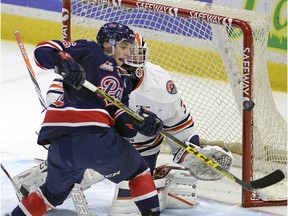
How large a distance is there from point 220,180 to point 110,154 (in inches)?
48.6

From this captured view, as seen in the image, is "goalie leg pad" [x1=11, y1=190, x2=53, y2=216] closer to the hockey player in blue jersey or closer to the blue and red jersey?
the hockey player in blue jersey

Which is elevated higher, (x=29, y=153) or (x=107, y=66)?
(x=107, y=66)

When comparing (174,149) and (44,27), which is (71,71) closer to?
(174,149)

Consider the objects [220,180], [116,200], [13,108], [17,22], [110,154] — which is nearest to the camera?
[110,154]

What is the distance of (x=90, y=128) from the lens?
3.29 m

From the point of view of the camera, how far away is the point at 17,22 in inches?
271

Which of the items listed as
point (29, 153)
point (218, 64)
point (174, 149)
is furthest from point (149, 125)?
point (29, 153)

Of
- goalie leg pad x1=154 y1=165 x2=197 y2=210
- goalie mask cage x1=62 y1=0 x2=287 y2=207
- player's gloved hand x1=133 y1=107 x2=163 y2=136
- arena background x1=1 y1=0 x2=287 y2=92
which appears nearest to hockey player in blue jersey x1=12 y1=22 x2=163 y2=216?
player's gloved hand x1=133 y1=107 x2=163 y2=136

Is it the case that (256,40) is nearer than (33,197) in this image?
No

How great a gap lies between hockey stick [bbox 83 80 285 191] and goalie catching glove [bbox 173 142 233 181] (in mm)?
277

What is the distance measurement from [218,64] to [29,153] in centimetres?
103

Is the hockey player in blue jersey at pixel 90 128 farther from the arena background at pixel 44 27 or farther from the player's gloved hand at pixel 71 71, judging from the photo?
the arena background at pixel 44 27

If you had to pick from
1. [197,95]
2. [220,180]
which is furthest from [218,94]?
[220,180]

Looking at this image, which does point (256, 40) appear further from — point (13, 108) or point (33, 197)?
point (13, 108)
